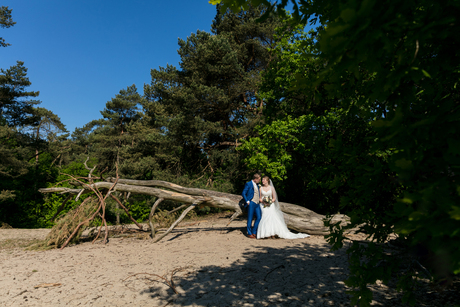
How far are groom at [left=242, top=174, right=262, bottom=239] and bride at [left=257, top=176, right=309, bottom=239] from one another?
17 cm

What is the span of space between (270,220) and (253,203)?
0.69 meters

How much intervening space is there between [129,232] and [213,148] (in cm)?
965

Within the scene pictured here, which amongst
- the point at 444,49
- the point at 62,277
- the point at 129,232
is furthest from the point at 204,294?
the point at 129,232

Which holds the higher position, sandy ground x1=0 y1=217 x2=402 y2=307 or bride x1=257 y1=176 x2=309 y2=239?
bride x1=257 y1=176 x2=309 y2=239

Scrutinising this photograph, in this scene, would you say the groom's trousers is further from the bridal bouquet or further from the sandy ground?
the sandy ground

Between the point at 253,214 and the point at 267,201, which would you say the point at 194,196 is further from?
the point at 267,201

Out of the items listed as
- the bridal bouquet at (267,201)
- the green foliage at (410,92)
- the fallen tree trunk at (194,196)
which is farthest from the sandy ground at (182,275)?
the green foliage at (410,92)

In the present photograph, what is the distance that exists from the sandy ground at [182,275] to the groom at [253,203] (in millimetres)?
778

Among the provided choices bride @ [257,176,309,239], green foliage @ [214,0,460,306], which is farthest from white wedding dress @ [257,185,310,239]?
green foliage @ [214,0,460,306]

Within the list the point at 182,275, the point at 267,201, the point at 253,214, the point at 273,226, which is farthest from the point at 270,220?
the point at 182,275

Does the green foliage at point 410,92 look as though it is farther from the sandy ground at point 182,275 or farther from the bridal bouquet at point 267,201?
the bridal bouquet at point 267,201

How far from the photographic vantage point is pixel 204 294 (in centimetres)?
342

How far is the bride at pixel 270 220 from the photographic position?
22.8 ft

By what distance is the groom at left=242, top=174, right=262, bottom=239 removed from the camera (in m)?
7.27
